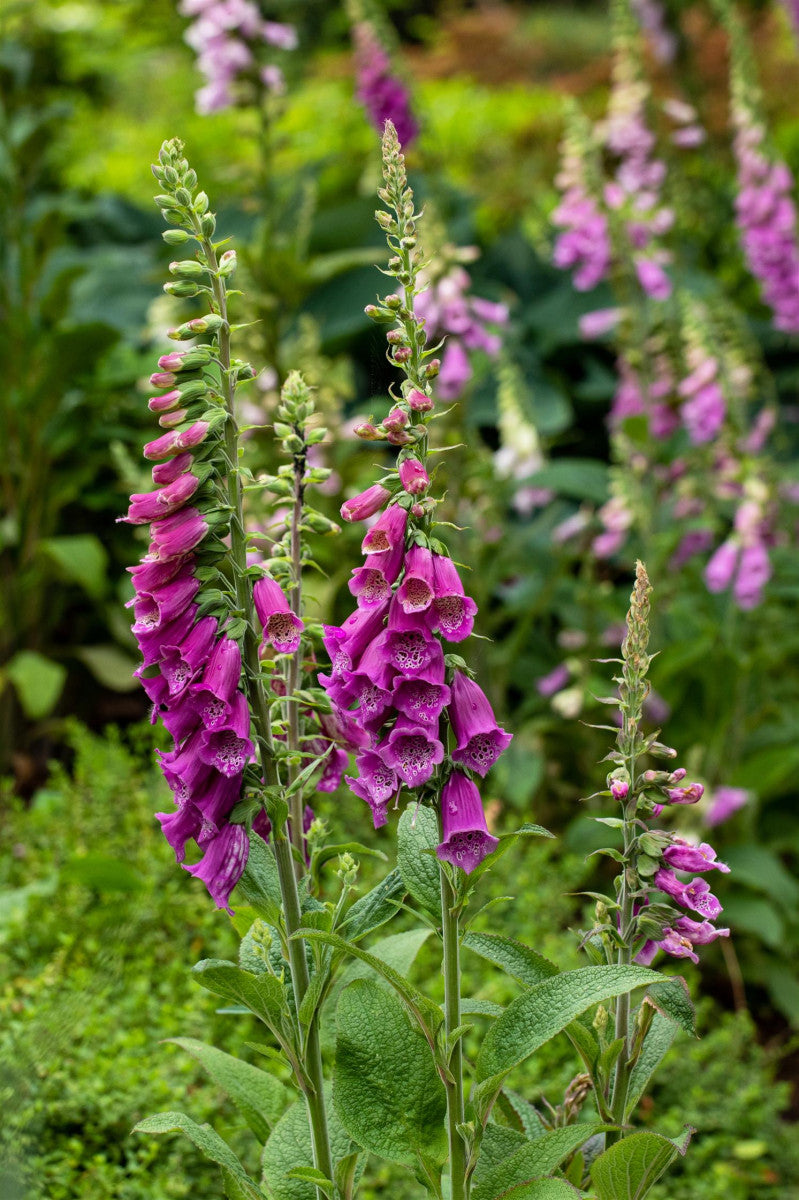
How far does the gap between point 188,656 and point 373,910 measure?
1.31ft

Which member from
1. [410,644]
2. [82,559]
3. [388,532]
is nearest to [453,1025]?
[410,644]

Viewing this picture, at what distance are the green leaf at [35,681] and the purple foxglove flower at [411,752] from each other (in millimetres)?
2911

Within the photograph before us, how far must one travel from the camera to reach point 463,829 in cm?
128

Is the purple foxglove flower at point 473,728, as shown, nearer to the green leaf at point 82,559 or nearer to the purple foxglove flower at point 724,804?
the purple foxglove flower at point 724,804

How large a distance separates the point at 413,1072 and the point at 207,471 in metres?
0.74

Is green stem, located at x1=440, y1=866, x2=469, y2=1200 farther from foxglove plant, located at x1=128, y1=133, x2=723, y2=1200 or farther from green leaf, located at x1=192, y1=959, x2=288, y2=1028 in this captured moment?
green leaf, located at x1=192, y1=959, x2=288, y2=1028

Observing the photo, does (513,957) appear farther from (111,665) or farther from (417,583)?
(111,665)

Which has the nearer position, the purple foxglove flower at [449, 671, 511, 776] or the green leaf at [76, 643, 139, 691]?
the purple foxglove flower at [449, 671, 511, 776]

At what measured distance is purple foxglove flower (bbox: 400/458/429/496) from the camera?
1255 mm

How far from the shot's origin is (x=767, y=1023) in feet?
11.5

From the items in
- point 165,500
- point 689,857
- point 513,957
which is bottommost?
point 513,957

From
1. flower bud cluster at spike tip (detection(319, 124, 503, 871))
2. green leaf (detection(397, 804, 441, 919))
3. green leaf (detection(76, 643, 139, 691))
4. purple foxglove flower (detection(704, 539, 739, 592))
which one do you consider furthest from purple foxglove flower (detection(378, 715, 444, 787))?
green leaf (detection(76, 643, 139, 691))

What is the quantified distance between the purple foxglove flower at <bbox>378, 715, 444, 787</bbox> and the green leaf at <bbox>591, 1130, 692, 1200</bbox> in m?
0.46

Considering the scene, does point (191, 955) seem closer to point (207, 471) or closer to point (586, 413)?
point (207, 471)
